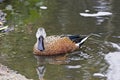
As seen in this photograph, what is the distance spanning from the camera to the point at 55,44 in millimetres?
10914

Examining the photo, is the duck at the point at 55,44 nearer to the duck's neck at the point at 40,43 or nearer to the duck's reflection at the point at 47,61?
the duck's neck at the point at 40,43

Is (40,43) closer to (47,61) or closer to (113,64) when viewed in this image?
(47,61)

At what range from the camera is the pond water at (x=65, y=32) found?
9656 mm

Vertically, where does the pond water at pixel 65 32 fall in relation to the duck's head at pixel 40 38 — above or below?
below

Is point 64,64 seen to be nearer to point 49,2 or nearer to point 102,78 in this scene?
point 102,78

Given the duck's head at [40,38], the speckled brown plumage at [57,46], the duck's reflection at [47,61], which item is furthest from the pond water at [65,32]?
the duck's head at [40,38]

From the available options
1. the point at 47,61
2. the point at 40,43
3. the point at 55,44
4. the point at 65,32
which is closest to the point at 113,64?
the point at 47,61

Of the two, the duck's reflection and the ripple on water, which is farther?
the duck's reflection

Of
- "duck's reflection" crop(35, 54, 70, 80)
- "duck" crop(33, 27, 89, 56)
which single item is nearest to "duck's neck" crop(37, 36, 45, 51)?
"duck" crop(33, 27, 89, 56)

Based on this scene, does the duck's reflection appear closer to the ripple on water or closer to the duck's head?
the duck's head

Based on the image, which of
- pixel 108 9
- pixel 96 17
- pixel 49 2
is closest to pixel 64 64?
pixel 96 17

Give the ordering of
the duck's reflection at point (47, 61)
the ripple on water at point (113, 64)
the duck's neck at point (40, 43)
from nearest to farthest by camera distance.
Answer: the ripple on water at point (113, 64)
the duck's reflection at point (47, 61)
the duck's neck at point (40, 43)

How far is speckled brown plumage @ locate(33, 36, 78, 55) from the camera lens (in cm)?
1079

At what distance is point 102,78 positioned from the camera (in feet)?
29.9
